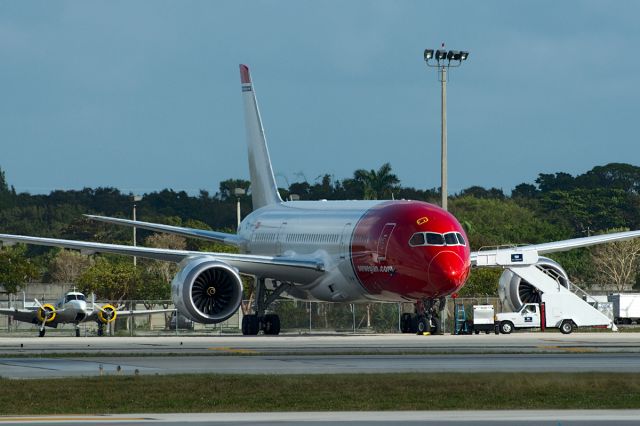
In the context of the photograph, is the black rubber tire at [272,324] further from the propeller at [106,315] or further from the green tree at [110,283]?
the green tree at [110,283]

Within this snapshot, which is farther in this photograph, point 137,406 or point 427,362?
point 427,362

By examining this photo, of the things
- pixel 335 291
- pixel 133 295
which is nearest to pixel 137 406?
pixel 335 291

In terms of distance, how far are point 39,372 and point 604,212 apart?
11875 cm

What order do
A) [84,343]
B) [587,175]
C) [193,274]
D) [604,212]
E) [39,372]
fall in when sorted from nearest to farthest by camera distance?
[39,372] < [84,343] < [193,274] < [604,212] < [587,175]

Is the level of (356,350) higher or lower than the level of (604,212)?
lower

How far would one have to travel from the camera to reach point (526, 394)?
24.6 metres

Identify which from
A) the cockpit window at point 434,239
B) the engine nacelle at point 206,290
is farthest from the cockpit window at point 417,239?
the engine nacelle at point 206,290

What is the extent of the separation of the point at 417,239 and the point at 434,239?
1.83 feet

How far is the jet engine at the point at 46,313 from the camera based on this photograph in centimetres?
6253

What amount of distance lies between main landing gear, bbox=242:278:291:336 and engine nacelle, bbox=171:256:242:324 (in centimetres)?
404

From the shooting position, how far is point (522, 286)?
190 feet

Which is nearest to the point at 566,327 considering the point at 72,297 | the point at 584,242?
the point at 584,242

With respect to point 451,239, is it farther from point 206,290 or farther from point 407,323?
A: point 206,290

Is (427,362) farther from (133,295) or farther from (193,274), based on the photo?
(133,295)
